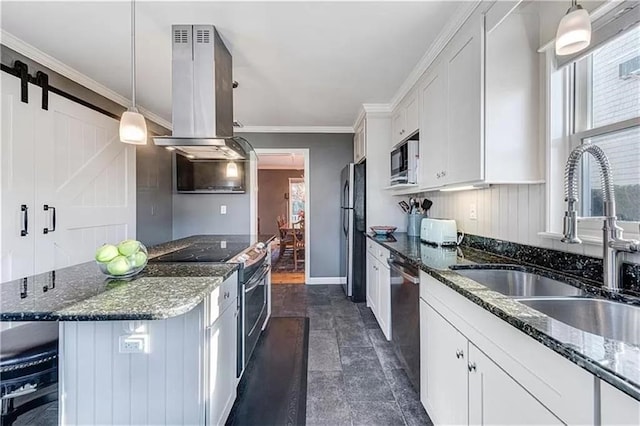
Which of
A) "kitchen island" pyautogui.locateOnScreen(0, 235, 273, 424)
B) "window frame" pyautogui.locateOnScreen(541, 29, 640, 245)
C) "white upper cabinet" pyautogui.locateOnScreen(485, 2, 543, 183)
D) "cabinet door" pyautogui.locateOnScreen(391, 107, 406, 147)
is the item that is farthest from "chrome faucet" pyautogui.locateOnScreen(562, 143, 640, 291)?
"cabinet door" pyautogui.locateOnScreen(391, 107, 406, 147)

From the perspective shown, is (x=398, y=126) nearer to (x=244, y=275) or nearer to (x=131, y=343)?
(x=244, y=275)

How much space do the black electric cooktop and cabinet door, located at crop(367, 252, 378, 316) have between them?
4.50 ft

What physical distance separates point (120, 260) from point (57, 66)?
2279 mm

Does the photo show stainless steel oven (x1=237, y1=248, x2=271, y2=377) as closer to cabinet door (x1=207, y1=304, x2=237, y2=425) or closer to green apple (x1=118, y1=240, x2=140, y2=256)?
cabinet door (x1=207, y1=304, x2=237, y2=425)

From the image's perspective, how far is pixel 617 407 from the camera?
2.12ft

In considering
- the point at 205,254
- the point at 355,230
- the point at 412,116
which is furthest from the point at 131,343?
the point at 355,230

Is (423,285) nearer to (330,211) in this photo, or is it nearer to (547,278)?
(547,278)

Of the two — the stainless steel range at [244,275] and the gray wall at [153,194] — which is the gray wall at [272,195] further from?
the stainless steel range at [244,275]

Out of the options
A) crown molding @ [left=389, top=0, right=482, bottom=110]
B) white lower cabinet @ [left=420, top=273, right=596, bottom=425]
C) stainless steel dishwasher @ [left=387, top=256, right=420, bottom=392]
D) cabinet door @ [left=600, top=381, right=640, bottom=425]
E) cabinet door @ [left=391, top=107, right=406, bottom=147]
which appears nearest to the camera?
cabinet door @ [left=600, top=381, right=640, bottom=425]

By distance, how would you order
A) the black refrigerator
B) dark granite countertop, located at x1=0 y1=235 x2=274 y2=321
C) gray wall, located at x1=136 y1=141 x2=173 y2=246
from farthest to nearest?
gray wall, located at x1=136 y1=141 x2=173 y2=246
the black refrigerator
dark granite countertop, located at x1=0 y1=235 x2=274 y2=321

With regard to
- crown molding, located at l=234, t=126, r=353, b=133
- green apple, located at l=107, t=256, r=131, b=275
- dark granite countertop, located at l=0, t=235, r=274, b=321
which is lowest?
dark granite countertop, located at l=0, t=235, r=274, b=321

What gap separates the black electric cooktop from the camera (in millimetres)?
1934

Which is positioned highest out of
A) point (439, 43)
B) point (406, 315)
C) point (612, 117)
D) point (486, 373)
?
point (439, 43)

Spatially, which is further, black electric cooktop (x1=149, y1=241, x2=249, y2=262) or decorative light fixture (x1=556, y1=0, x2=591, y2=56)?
black electric cooktop (x1=149, y1=241, x2=249, y2=262)
